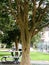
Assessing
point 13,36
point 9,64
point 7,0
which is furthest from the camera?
point 13,36

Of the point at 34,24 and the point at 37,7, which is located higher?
the point at 37,7

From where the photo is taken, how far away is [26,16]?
12445 mm

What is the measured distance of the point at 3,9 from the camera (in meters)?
12.9

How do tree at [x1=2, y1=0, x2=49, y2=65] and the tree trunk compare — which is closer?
tree at [x1=2, y1=0, x2=49, y2=65]

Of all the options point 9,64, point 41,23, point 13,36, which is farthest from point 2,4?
point 13,36

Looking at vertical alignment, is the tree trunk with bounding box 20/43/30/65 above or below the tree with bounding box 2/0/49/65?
below

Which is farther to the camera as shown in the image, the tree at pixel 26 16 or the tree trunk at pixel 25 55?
the tree trunk at pixel 25 55

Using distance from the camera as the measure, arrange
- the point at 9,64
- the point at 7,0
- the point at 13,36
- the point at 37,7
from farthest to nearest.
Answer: the point at 13,36, the point at 9,64, the point at 37,7, the point at 7,0

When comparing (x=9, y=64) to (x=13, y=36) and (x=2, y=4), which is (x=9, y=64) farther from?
(x=13, y=36)

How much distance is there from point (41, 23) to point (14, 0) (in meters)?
Result: 2.41

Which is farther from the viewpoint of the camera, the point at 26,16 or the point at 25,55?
the point at 25,55

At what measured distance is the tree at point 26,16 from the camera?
12.4 m

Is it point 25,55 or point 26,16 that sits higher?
point 26,16

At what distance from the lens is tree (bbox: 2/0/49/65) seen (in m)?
12.4
